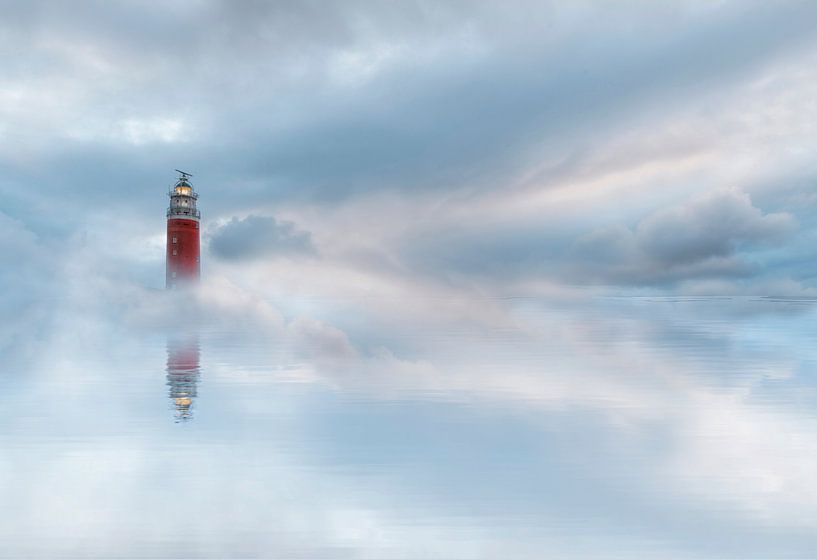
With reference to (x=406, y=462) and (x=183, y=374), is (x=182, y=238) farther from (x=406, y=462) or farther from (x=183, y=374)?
(x=406, y=462)

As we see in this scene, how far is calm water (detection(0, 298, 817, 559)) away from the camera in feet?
27.3

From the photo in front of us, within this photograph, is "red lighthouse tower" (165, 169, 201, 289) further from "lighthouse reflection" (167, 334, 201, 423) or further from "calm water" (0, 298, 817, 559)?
"calm water" (0, 298, 817, 559)

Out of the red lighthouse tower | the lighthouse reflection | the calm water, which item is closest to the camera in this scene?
the calm water

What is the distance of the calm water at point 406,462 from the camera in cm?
831

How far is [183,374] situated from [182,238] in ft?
148

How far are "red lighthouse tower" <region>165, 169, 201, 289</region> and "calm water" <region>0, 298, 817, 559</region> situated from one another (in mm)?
38299

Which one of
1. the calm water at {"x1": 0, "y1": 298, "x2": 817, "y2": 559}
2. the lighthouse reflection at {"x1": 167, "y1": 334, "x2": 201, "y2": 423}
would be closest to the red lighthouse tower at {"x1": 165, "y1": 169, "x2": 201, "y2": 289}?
the lighthouse reflection at {"x1": 167, "y1": 334, "x2": 201, "y2": 423}

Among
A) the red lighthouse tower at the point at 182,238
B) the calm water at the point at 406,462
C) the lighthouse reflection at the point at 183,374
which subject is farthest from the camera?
the red lighthouse tower at the point at 182,238

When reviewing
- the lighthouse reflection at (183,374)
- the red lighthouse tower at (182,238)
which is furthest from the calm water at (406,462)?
the red lighthouse tower at (182,238)

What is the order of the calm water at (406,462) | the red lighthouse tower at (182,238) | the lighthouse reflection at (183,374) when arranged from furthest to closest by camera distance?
the red lighthouse tower at (182,238) → the lighthouse reflection at (183,374) → the calm water at (406,462)

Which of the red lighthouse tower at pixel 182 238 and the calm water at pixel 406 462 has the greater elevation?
the red lighthouse tower at pixel 182 238

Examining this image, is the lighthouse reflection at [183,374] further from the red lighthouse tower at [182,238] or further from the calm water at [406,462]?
the red lighthouse tower at [182,238]

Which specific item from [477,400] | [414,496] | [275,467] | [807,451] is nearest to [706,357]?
[807,451]

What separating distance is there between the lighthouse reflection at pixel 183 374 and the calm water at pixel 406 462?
0.62ft
